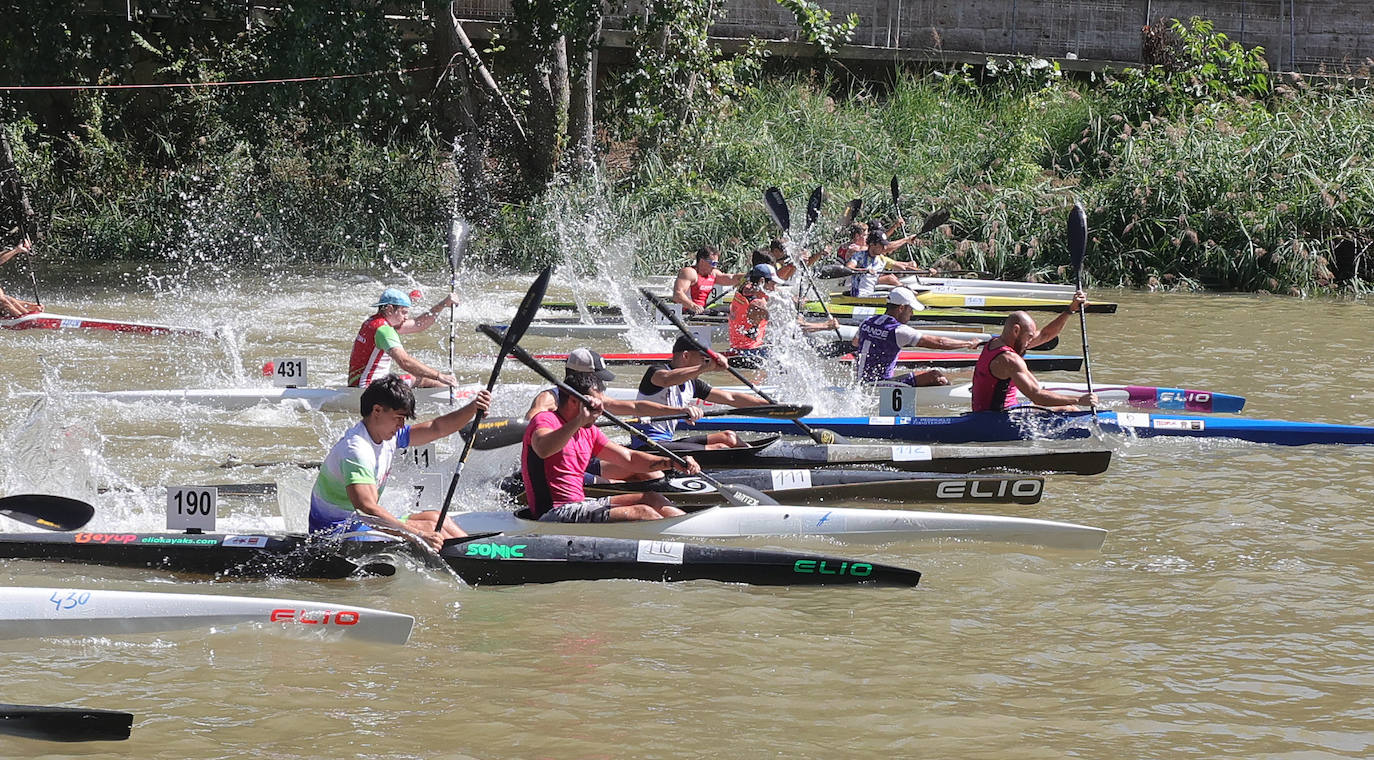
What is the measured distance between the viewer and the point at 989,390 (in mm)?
9570

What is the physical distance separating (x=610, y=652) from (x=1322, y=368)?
9332 millimetres

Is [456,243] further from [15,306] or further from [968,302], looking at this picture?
[968,302]

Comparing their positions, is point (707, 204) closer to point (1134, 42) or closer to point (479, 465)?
point (1134, 42)

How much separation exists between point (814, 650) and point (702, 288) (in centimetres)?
866

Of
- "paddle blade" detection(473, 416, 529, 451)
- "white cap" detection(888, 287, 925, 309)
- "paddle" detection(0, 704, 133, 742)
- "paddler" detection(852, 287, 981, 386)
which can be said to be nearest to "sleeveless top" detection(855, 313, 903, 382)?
"paddler" detection(852, 287, 981, 386)

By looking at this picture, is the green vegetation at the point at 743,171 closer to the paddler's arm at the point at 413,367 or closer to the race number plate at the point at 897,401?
the paddler's arm at the point at 413,367

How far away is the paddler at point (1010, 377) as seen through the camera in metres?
9.33

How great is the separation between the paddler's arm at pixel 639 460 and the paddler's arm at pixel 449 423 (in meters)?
0.87

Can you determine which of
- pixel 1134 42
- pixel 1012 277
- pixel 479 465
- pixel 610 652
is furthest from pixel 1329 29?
pixel 610 652

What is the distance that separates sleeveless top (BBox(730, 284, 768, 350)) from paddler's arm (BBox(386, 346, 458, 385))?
118 inches

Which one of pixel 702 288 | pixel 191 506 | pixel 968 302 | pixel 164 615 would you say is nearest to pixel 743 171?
pixel 968 302

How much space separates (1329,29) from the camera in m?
23.0

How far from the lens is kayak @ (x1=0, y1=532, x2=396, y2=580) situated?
6.43 metres

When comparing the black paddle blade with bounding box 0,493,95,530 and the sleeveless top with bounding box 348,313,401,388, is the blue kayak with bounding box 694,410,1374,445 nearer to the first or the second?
the sleeveless top with bounding box 348,313,401,388
